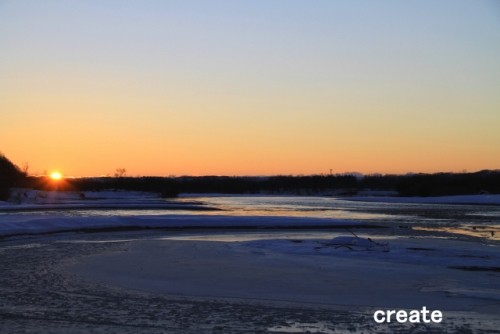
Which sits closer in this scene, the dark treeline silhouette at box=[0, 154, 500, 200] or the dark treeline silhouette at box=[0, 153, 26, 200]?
the dark treeline silhouette at box=[0, 153, 26, 200]

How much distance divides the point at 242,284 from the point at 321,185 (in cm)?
11528

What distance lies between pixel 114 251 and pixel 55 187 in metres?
72.8

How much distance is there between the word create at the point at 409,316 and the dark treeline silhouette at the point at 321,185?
68465mm

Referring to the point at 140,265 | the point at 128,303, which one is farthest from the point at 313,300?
the point at 140,265

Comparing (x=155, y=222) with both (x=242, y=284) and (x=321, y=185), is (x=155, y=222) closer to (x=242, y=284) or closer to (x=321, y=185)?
(x=242, y=284)

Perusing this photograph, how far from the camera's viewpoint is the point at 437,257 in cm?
1605

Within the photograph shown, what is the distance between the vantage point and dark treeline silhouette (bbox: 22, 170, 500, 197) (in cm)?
8034

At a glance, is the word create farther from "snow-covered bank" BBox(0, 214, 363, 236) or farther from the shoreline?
"snow-covered bank" BBox(0, 214, 363, 236)

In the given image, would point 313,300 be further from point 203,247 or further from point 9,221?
point 9,221

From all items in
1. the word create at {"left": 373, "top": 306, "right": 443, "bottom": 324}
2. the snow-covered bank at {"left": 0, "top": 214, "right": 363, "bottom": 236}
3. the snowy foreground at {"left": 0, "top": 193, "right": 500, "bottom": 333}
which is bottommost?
the word create at {"left": 373, "top": 306, "right": 443, "bottom": 324}

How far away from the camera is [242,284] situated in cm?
1219

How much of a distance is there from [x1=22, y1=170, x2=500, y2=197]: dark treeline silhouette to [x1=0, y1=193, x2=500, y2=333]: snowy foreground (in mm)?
60673

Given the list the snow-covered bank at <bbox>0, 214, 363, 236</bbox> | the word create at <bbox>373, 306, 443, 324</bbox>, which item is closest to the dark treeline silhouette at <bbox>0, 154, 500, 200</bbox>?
the snow-covered bank at <bbox>0, 214, 363, 236</bbox>

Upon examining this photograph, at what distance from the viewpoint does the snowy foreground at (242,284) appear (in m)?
8.80
